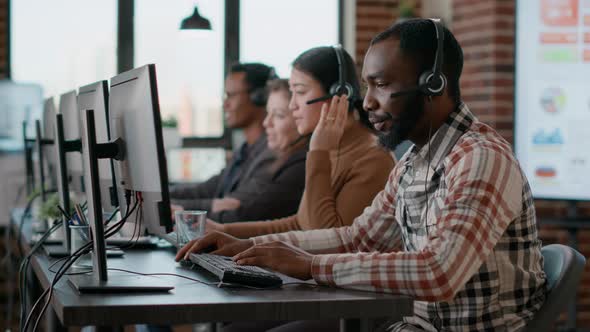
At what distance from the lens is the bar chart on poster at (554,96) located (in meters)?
4.09

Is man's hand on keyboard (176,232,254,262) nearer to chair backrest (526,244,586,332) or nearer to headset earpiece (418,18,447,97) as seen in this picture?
headset earpiece (418,18,447,97)

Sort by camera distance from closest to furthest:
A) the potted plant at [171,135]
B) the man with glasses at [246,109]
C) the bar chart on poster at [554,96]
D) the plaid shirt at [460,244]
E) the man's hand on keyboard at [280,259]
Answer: the plaid shirt at [460,244] < the man's hand on keyboard at [280,259] < the man with glasses at [246,109] < the bar chart on poster at [554,96] < the potted plant at [171,135]

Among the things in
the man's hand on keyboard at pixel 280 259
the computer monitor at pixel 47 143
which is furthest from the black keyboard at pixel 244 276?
the computer monitor at pixel 47 143

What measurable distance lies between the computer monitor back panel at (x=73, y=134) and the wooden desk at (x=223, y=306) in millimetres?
1022

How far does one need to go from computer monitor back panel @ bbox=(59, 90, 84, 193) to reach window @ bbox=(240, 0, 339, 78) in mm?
3041

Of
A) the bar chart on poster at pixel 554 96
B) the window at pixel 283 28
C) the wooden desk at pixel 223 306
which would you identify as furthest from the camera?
the window at pixel 283 28

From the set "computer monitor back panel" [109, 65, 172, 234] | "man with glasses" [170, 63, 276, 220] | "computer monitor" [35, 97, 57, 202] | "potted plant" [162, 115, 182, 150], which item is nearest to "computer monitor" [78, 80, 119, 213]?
"computer monitor back panel" [109, 65, 172, 234]

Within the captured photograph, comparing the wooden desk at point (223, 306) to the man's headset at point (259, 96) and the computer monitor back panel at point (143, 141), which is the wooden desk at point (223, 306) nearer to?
the computer monitor back panel at point (143, 141)

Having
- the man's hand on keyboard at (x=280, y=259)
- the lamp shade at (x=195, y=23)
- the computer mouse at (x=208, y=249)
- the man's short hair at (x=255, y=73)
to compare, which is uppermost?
the lamp shade at (x=195, y=23)

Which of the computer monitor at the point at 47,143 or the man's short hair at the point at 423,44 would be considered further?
the computer monitor at the point at 47,143

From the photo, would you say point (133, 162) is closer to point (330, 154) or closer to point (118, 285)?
point (118, 285)

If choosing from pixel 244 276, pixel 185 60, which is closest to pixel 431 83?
pixel 244 276

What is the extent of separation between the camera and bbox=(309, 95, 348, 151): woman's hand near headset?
2406mm

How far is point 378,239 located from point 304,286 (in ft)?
1.48
